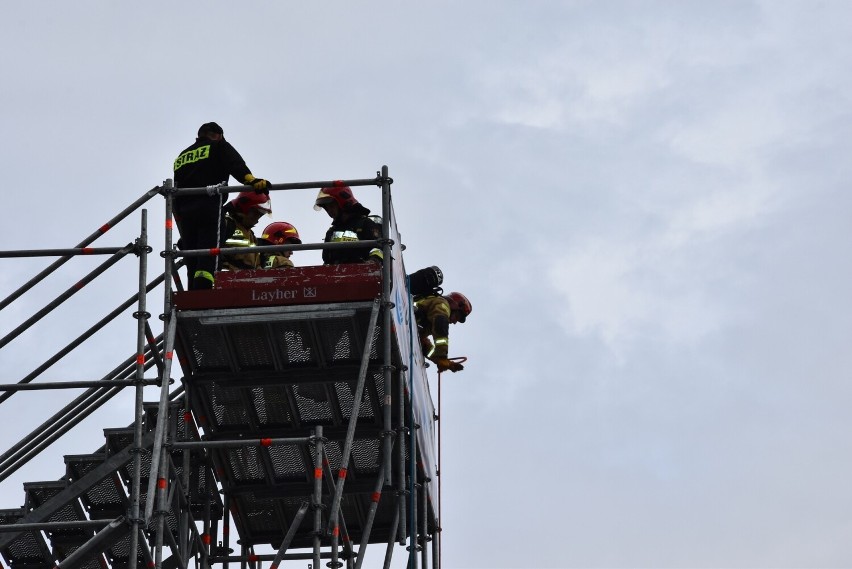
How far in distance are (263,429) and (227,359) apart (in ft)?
3.83

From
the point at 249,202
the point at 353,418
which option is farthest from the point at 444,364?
the point at 353,418

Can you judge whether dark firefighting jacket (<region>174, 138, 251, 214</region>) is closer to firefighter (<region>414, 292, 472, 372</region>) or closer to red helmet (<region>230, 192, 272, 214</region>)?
red helmet (<region>230, 192, 272, 214</region>)

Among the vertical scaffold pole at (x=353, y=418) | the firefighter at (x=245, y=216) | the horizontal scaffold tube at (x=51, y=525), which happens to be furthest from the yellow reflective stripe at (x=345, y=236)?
the horizontal scaffold tube at (x=51, y=525)

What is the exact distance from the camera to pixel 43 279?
17.1 meters

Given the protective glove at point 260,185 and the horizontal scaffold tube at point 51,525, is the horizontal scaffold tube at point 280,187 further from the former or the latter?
the horizontal scaffold tube at point 51,525

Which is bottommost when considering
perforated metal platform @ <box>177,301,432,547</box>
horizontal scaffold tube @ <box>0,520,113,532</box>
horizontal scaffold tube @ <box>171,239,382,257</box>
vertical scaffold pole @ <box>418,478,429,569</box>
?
horizontal scaffold tube @ <box>0,520,113,532</box>

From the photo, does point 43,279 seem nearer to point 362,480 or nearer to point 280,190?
point 280,190

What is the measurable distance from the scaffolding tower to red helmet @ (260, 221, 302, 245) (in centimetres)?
239

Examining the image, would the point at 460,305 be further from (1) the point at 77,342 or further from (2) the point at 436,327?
(1) the point at 77,342

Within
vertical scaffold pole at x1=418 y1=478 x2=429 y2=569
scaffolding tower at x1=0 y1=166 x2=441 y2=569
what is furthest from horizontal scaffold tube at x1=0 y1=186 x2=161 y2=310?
vertical scaffold pole at x1=418 y1=478 x2=429 y2=569

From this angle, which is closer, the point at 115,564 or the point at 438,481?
the point at 115,564

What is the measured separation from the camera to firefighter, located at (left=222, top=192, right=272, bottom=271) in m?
18.5

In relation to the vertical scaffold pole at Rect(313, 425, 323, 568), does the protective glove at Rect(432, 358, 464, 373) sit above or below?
above

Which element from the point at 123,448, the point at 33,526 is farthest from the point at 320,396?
the point at 33,526
